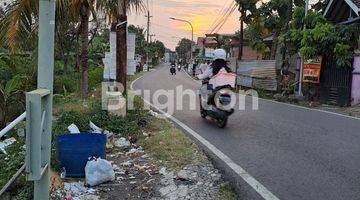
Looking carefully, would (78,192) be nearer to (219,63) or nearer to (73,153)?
→ (73,153)

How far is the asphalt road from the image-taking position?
6.27m

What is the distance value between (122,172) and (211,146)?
2.49 meters

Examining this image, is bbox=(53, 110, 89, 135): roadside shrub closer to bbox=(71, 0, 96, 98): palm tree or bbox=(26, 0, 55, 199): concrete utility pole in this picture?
bbox=(71, 0, 96, 98): palm tree

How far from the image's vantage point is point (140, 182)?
6.45m

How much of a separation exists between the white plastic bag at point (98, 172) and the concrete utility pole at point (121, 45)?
7.10 m

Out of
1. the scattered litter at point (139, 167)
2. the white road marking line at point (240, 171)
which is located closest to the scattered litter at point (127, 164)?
the scattered litter at point (139, 167)

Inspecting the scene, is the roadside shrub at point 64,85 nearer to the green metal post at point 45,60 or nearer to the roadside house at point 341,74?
the roadside house at point 341,74

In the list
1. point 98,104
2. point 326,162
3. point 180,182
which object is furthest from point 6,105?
point 326,162

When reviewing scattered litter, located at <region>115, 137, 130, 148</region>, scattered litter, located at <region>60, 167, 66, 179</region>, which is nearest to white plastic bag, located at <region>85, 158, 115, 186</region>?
scattered litter, located at <region>60, 167, 66, 179</region>

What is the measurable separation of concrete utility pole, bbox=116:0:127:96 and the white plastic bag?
7.10 m

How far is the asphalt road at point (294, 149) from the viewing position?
20.6 ft

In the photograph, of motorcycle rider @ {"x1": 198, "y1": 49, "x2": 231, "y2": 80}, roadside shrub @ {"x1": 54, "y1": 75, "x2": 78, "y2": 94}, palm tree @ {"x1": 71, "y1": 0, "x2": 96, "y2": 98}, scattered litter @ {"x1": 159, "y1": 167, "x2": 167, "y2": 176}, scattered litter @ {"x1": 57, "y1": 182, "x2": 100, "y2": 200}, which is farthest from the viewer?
roadside shrub @ {"x1": 54, "y1": 75, "x2": 78, "y2": 94}

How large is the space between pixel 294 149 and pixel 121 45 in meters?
6.42

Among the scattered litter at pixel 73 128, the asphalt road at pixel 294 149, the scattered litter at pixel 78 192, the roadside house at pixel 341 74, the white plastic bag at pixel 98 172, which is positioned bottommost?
the scattered litter at pixel 78 192
